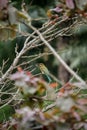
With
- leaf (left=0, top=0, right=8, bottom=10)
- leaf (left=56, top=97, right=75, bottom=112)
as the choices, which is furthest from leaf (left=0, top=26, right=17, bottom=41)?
leaf (left=56, top=97, right=75, bottom=112)

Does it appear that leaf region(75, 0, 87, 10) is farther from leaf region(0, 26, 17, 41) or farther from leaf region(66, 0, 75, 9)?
leaf region(0, 26, 17, 41)

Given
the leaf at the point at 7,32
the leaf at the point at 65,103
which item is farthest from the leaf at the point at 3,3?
the leaf at the point at 65,103

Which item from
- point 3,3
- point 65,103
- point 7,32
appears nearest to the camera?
point 65,103

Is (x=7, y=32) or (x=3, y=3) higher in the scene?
(x=3, y=3)

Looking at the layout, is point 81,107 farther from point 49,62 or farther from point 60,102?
point 49,62

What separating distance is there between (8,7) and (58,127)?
0.46 meters

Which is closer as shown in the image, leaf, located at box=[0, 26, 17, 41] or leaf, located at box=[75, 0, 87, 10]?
leaf, located at box=[75, 0, 87, 10]

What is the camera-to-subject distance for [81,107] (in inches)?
35.3

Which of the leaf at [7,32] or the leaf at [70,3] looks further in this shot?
the leaf at [7,32]

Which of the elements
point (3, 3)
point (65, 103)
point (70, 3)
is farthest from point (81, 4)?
point (65, 103)

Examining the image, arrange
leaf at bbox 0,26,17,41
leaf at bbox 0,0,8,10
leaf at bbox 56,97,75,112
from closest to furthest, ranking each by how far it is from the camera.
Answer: leaf at bbox 56,97,75,112, leaf at bbox 0,0,8,10, leaf at bbox 0,26,17,41

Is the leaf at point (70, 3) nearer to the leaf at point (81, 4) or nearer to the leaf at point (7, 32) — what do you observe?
the leaf at point (81, 4)

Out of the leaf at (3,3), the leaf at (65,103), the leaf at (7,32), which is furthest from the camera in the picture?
the leaf at (7,32)

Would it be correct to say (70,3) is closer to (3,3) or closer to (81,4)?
(81,4)
